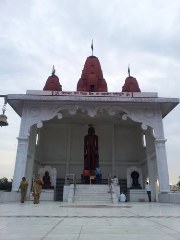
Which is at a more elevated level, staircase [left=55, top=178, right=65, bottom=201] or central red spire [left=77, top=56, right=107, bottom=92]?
central red spire [left=77, top=56, right=107, bottom=92]

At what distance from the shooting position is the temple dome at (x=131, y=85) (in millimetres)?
22447

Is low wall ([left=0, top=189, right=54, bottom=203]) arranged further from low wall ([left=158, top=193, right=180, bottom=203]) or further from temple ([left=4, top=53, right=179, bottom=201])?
low wall ([left=158, top=193, right=180, bottom=203])

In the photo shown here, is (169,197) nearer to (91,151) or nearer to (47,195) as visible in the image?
(47,195)

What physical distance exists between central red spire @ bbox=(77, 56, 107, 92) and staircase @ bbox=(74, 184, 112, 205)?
380 inches

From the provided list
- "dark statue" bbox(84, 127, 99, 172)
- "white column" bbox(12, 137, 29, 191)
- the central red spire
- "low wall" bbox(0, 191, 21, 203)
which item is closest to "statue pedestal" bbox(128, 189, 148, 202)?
"dark statue" bbox(84, 127, 99, 172)

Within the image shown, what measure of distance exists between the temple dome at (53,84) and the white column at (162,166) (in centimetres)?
1169

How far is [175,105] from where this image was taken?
1494cm

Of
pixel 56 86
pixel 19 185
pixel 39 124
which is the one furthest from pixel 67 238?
pixel 56 86

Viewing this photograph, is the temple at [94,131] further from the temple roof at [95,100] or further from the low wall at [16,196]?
the low wall at [16,196]

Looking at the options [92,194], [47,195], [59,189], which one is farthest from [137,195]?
[59,189]

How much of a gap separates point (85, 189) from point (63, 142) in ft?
23.5

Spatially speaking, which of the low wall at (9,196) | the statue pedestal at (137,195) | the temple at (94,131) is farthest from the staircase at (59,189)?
the low wall at (9,196)

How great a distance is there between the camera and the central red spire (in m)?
22.2

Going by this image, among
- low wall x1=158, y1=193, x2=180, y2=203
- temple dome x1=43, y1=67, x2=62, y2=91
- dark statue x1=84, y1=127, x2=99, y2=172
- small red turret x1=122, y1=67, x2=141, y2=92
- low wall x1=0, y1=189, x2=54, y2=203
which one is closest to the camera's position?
low wall x1=0, y1=189, x2=54, y2=203
